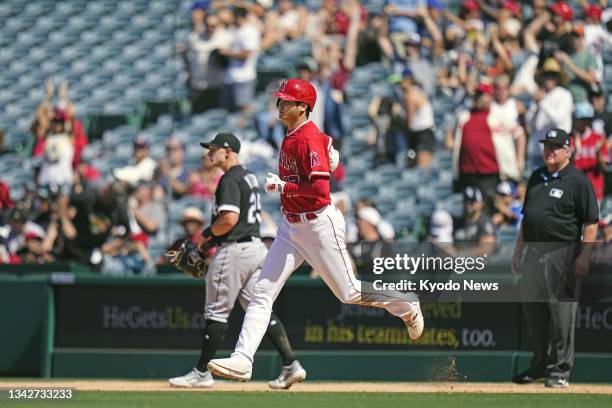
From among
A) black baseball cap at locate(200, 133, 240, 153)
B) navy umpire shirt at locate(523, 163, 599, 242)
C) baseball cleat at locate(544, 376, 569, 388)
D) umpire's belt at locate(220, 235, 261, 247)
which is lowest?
baseball cleat at locate(544, 376, 569, 388)

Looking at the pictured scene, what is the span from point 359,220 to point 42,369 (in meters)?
3.41

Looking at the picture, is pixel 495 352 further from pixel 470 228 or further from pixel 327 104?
pixel 327 104

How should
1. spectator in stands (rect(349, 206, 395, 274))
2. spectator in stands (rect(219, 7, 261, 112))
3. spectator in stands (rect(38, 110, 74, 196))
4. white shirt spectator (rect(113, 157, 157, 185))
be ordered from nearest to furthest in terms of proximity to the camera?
spectator in stands (rect(349, 206, 395, 274)), white shirt spectator (rect(113, 157, 157, 185)), spectator in stands (rect(38, 110, 74, 196)), spectator in stands (rect(219, 7, 261, 112))

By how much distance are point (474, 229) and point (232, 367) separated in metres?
4.84

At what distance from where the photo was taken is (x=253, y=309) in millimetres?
8180

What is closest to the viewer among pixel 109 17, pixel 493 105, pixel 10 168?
pixel 493 105

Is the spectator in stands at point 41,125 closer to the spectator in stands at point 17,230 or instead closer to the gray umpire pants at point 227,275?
the spectator in stands at point 17,230

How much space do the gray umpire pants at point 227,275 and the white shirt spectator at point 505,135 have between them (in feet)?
15.2

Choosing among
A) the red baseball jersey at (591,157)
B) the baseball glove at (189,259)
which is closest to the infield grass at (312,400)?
the baseball glove at (189,259)

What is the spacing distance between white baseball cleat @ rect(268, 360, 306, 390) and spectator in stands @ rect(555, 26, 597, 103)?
19.4ft

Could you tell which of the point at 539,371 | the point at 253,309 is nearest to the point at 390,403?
the point at 253,309

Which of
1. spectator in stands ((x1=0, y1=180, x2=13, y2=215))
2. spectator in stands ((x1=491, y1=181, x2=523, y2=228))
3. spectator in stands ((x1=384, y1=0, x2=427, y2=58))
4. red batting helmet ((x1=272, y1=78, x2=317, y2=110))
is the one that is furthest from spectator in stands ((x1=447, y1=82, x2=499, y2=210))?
spectator in stands ((x1=0, y1=180, x2=13, y2=215))

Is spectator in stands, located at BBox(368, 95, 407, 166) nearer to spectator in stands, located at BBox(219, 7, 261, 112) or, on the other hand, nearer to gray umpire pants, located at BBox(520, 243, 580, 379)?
spectator in stands, located at BBox(219, 7, 261, 112)

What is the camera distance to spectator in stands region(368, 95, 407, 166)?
14.7m
